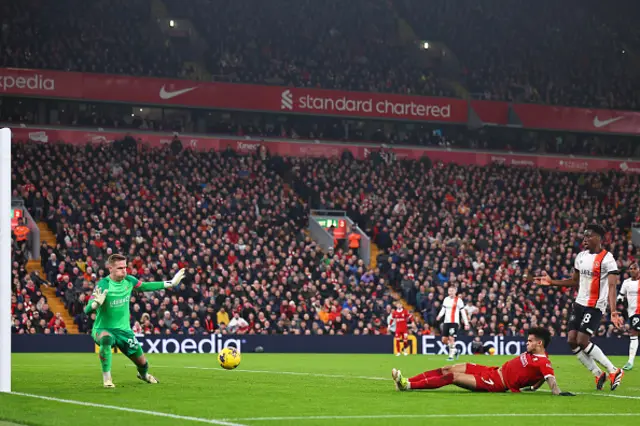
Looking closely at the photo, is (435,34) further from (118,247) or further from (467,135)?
(118,247)

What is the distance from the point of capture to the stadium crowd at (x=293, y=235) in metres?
41.0

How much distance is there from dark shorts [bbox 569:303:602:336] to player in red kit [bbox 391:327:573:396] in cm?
220

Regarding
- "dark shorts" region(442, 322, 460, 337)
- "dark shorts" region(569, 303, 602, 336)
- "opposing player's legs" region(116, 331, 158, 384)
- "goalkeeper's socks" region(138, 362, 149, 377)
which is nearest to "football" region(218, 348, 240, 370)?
"opposing player's legs" region(116, 331, 158, 384)

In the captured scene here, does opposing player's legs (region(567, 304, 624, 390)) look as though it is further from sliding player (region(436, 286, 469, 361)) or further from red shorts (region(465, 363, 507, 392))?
sliding player (region(436, 286, 469, 361))

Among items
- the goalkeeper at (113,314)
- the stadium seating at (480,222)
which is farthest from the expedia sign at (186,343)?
the goalkeeper at (113,314)

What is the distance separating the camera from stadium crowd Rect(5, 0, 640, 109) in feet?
181

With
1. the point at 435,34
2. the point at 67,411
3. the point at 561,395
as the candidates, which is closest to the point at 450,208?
the point at 435,34

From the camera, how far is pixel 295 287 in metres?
43.5

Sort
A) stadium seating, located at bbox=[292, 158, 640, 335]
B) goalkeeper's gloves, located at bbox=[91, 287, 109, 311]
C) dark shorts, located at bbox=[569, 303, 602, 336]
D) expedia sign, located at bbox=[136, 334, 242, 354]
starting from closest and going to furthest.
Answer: goalkeeper's gloves, located at bbox=[91, 287, 109, 311] < dark shorts, located at bbox=[569, 303, 602, 336] < expedia sign, located at bbox=[136, 334, 242, 354] < stadium seating, located at bbox=[292, 158, 640, 335]

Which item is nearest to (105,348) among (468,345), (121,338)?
(121,338)

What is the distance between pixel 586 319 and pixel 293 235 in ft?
100

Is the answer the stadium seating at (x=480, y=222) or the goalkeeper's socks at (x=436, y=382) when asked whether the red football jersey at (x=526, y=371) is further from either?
the stadium seating at (x=480, y=222)

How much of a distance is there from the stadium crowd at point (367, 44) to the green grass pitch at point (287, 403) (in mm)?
36943

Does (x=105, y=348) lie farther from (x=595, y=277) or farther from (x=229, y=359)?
(x=595, y=277)
